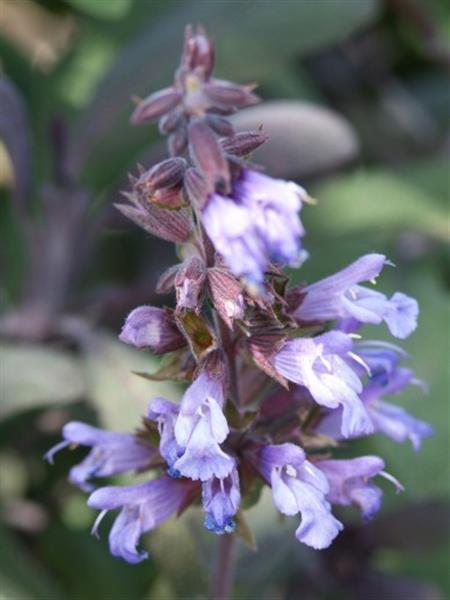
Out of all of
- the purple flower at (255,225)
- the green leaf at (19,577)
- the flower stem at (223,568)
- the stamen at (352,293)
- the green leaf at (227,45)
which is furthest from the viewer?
the green leaf at (227,45)

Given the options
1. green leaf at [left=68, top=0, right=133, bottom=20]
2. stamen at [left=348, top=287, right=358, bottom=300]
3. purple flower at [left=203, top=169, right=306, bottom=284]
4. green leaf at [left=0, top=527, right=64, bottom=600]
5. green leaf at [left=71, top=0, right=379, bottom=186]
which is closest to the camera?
purple flower at [left=203, top=169, right=306, bottom=284]

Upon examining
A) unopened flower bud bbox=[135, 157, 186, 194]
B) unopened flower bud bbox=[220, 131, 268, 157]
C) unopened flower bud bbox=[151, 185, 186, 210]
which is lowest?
unopened flower bud bbox=[151, 185, 186, 210]

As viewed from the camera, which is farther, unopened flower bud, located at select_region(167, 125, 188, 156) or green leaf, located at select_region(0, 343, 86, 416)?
green leaf, located at select_region(0, 343, 86, 416)

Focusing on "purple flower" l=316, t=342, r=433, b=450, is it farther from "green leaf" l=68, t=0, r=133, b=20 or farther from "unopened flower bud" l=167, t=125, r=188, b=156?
"green leaf" l=68, t=0, r=133, b=20

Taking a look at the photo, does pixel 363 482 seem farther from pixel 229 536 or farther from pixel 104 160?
pixel 104 160

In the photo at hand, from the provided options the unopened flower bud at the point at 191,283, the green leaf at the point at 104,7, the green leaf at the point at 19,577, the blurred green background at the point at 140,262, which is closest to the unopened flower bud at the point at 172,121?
the unopened flower bud at the point at 191,283

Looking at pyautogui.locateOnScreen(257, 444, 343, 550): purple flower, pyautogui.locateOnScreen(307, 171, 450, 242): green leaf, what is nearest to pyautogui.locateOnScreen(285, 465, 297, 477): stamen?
pyautogui.locateOnScreen(257, 444, 343, 550): purple flower

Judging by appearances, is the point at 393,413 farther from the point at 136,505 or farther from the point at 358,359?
the point at 136,505

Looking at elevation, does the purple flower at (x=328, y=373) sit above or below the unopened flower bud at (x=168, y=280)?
below

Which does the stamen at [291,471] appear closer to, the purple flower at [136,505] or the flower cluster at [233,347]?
the flower cluster at [233,347]
